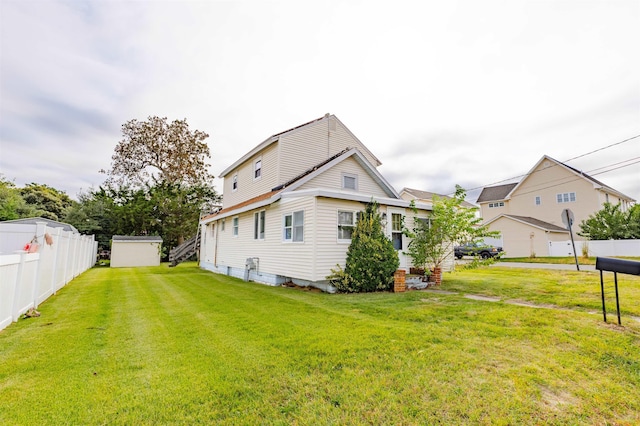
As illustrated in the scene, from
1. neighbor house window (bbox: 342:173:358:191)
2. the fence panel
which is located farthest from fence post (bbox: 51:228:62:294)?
neighbor house window (bbox: 342:173:358:191)

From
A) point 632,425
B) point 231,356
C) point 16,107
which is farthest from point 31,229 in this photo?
point 632,425

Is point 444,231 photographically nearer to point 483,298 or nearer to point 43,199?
point 483,298

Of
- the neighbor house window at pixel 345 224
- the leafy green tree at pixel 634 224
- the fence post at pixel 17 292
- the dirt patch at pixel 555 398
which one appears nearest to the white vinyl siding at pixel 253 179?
the neighbor house window at pixel 345 224

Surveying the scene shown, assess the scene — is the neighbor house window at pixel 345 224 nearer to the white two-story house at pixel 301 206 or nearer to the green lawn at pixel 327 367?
the white two-story house at pixel 301 206

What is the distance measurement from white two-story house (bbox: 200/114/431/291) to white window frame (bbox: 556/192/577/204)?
2309 centimetres

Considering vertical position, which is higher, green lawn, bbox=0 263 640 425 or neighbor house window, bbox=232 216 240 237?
neighbor house window, bbox=232 216 240 237

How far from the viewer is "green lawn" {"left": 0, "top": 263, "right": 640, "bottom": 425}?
2564mm

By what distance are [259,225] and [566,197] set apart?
3065 cm

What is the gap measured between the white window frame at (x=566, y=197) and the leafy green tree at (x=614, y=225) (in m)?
5.12

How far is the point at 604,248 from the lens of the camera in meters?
21.3

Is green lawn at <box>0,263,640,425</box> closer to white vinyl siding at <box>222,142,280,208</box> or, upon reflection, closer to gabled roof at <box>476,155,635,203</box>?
white vinyl siding at <box>222,142,280,208</box>

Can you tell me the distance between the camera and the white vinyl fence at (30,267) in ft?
16.5

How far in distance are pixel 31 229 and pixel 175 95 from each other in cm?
819

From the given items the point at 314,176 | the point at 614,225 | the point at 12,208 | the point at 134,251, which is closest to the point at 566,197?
the point at 614,225
